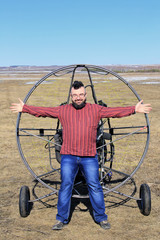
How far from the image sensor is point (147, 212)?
4512 mm

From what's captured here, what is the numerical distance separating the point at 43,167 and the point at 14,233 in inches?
110

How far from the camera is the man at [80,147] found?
412cm

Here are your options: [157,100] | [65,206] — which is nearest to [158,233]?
[65,206]

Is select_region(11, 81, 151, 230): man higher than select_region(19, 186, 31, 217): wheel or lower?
higher

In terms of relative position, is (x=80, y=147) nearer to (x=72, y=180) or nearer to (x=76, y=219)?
(x=72, y=180)

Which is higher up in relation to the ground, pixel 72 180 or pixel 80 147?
pixel 80 147

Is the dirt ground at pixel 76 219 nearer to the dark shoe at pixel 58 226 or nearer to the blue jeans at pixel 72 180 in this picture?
the dark shoe at pixel 58 226

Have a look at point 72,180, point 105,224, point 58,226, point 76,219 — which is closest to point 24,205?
point 58,226

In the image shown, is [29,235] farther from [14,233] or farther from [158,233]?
[158,233]

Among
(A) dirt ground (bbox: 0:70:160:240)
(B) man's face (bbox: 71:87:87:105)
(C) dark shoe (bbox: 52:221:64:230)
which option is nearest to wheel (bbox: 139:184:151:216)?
(A) dirt ground (bbox: 0:70:160:240)

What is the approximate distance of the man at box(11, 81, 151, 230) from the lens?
4117mm

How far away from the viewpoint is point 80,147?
162 inches

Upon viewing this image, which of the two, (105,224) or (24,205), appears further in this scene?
(24,205)

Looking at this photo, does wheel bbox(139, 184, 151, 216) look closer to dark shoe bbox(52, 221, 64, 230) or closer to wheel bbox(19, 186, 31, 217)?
dark shoe bbox(52, 221, 64, 230)
